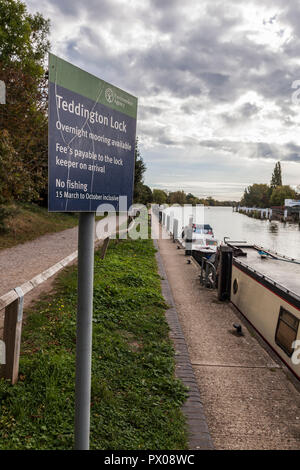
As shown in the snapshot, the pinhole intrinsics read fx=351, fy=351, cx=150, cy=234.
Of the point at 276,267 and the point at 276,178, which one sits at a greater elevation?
the point at 276,178

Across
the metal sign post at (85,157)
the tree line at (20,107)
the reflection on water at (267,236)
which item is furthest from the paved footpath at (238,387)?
the reflection on water at (267,236)

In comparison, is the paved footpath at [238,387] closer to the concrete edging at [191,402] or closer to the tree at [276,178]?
the concrete edging at [191,402]

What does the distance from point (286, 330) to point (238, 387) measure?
1.77 meters

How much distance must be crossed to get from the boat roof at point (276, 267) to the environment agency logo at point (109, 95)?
577 cm

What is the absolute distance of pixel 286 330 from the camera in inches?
Result: 247

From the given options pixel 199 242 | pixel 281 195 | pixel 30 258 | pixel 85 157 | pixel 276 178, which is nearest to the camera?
pixel 85 157

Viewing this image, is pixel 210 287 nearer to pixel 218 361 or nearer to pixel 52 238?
pixel 218 361

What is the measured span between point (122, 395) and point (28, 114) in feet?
41.7

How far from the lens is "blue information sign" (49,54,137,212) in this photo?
5.82ft

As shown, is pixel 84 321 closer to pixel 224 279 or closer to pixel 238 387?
pixel 238 387

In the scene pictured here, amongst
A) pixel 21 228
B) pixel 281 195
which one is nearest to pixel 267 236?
pixel 21 228

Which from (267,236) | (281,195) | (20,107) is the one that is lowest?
(267,236)
